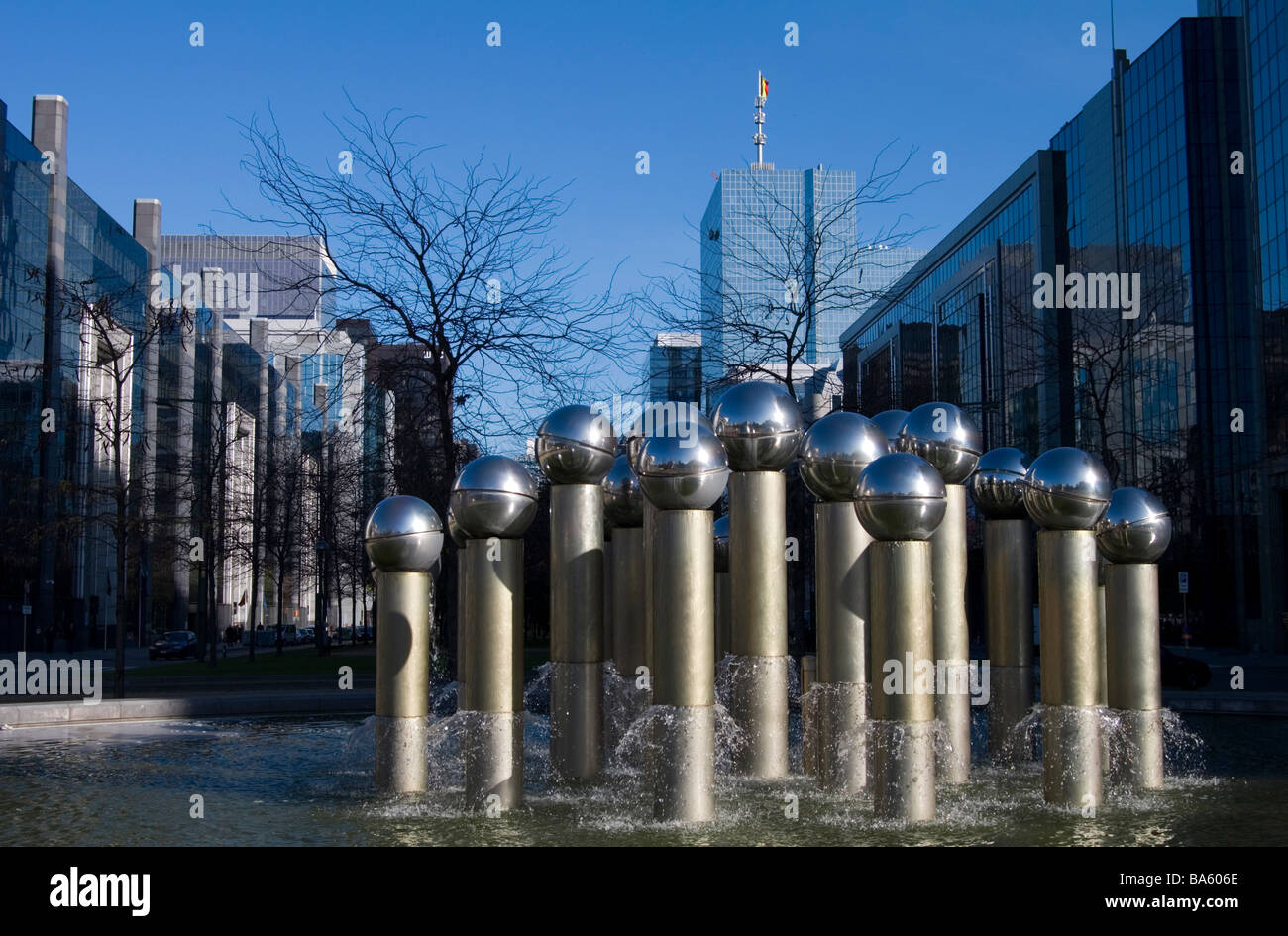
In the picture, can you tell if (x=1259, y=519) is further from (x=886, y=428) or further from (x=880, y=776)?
(x=880, y=776)

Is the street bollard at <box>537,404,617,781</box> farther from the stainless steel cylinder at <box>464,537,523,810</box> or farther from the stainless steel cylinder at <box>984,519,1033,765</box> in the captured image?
the stainless steel cylinder at <box>984,519,1033,765</box>

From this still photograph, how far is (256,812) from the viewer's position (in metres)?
11.4

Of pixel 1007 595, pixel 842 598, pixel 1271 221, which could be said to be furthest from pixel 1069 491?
pixel 1271 221

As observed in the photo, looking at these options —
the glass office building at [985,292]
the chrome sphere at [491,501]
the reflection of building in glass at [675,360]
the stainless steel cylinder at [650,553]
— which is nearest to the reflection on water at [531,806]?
the stainless steel cylinder at [650,553]

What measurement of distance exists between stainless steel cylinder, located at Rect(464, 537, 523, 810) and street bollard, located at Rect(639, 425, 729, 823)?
1700 mm

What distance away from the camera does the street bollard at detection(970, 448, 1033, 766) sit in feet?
44.7

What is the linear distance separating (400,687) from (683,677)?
314cm

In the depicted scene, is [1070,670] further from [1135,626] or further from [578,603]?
[578,603]

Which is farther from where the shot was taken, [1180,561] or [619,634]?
[1180,561]

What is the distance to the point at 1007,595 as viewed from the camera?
13.6 m

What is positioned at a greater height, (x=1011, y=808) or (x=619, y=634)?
(x=619, y=634)

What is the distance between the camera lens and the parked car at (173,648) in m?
57.7
